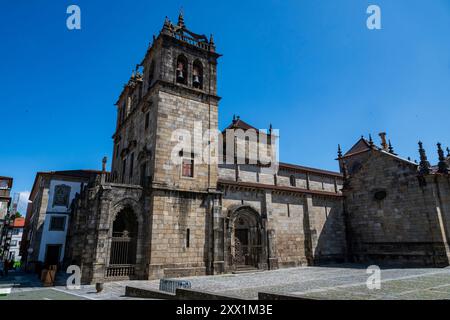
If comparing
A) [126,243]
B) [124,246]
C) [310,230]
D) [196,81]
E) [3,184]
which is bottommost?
[124,246]

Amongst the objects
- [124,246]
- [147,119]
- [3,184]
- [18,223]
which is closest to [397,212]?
[124,246]

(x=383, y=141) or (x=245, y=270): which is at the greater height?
(x=383, y=141)

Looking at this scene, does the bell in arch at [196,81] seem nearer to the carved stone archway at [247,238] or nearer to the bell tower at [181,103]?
the bell tower at [181,103]

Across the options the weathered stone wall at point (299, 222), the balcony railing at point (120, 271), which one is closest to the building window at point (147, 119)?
the weathered stone wall at point (299, 222)

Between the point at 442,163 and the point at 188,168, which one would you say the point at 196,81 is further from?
the point at 442,163

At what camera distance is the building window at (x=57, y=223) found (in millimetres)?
28781

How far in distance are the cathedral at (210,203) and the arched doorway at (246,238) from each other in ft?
0.24

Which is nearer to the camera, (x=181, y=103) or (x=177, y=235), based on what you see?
(x=177, y=235)

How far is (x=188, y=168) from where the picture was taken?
→ 19578mm

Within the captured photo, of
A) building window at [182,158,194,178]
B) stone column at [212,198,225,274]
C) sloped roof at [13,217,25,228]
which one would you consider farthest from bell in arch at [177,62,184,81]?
sloped roof at [13,217,25,228]

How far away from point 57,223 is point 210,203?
62.0ft

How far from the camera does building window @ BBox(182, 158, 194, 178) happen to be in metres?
19.4
